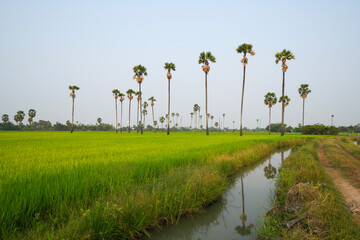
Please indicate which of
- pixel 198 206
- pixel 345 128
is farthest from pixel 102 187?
pixel 345 128

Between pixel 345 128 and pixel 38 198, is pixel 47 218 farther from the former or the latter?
pixel 345 128

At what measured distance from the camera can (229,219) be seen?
17.4ft

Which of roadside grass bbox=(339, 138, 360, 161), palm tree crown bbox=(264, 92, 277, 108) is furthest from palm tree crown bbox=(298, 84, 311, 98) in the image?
roadside grass bbox=(339, 138, 360, 161)

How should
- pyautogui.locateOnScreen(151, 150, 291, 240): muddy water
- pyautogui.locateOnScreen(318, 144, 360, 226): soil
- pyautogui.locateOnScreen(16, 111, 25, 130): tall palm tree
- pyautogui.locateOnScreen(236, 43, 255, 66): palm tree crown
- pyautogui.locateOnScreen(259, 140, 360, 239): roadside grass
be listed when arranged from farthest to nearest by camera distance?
1. pyautogui.locateOnScreen(16, 111, 25, 130): tall palm tree
2. pyautogui.locateOnScreen(236, 43, 255, 66): palm tree crown
3. pyautogui.locateOnScreen(318, 144, 360, 226): soil
4. pyautogui.locateOnScreen(151, 150, 291, 240): muddy water
5. pyautogui.locateOnScreen(259, 140, 360, 239): roadside grass

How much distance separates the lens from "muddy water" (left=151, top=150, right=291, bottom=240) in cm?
448

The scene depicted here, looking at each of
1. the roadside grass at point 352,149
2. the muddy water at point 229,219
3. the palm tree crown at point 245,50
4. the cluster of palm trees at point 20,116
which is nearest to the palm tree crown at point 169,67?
the palm tree crown at point 245,50

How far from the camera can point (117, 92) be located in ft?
279

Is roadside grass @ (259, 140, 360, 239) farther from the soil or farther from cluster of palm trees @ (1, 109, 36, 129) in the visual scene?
cluster of palm trees @ (1, 109, 36, 129)

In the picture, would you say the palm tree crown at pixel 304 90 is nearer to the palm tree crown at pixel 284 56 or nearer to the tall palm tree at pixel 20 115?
the palm tree crown at pixel 284 56

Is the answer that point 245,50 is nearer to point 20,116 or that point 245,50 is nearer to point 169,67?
point 169,67

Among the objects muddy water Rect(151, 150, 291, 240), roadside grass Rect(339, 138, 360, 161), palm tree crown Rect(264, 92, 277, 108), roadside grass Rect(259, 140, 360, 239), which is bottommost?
muddy water Rect(151, 150, 291, 240)

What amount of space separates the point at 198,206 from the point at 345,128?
17823cm

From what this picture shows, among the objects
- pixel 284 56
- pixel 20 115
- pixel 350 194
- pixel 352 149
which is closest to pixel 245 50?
pixel 284 56

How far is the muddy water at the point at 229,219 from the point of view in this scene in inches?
177
